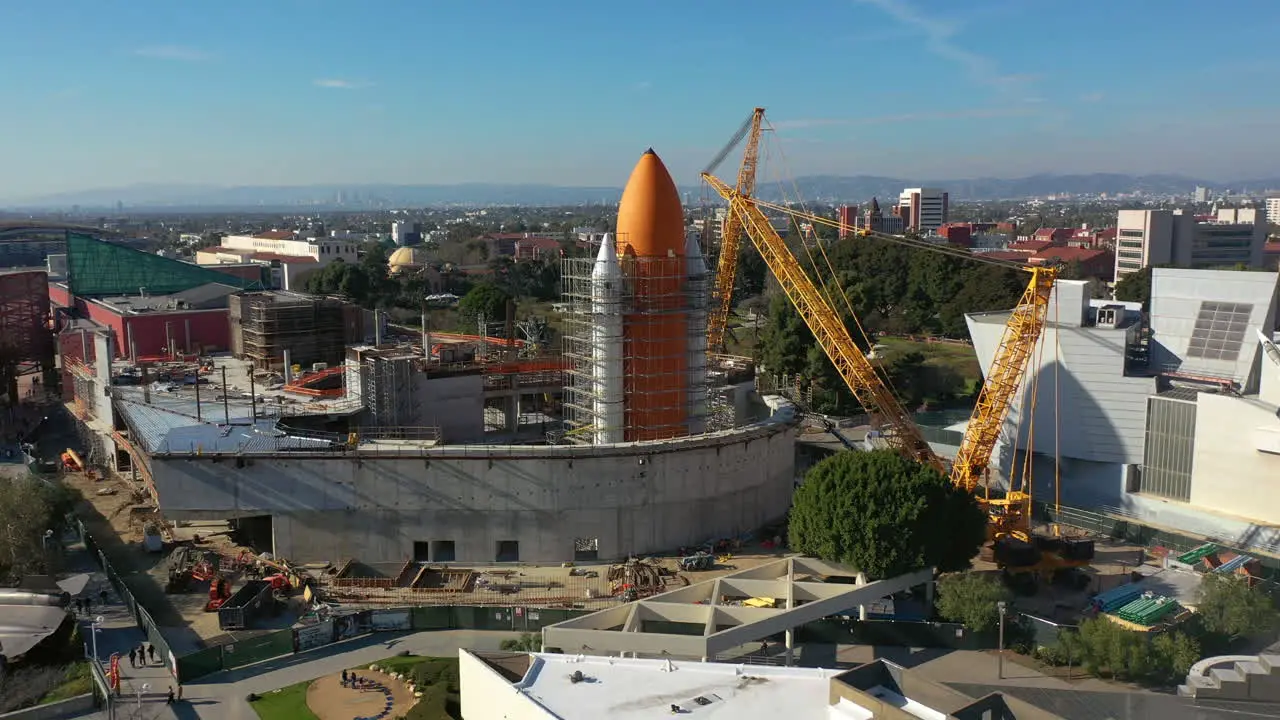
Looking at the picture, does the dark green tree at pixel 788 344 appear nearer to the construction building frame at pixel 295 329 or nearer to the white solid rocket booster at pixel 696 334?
the white solid rocket booster at pixel 696 334

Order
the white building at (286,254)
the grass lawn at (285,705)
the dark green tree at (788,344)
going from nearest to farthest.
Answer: the grass lawn at (285,705)
the dark green tree at (788,344)
the white building at (286,254)

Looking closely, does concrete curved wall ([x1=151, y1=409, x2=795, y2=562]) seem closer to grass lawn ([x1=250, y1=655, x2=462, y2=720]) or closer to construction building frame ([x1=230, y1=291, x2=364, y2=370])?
grass lawn ([x1=250, y1=655, x2=462, y2=720])

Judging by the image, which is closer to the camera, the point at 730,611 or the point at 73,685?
the point at 73,685

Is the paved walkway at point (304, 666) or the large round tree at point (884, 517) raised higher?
the large round tree at point (884, 517)

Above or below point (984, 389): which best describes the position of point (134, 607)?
below

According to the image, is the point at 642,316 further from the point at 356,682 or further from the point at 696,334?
the point at 356,682

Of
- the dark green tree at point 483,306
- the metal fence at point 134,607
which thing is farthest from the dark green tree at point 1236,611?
the dark green tree at point 483,306

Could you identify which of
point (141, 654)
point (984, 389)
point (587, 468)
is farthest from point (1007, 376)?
point (141, 654)
